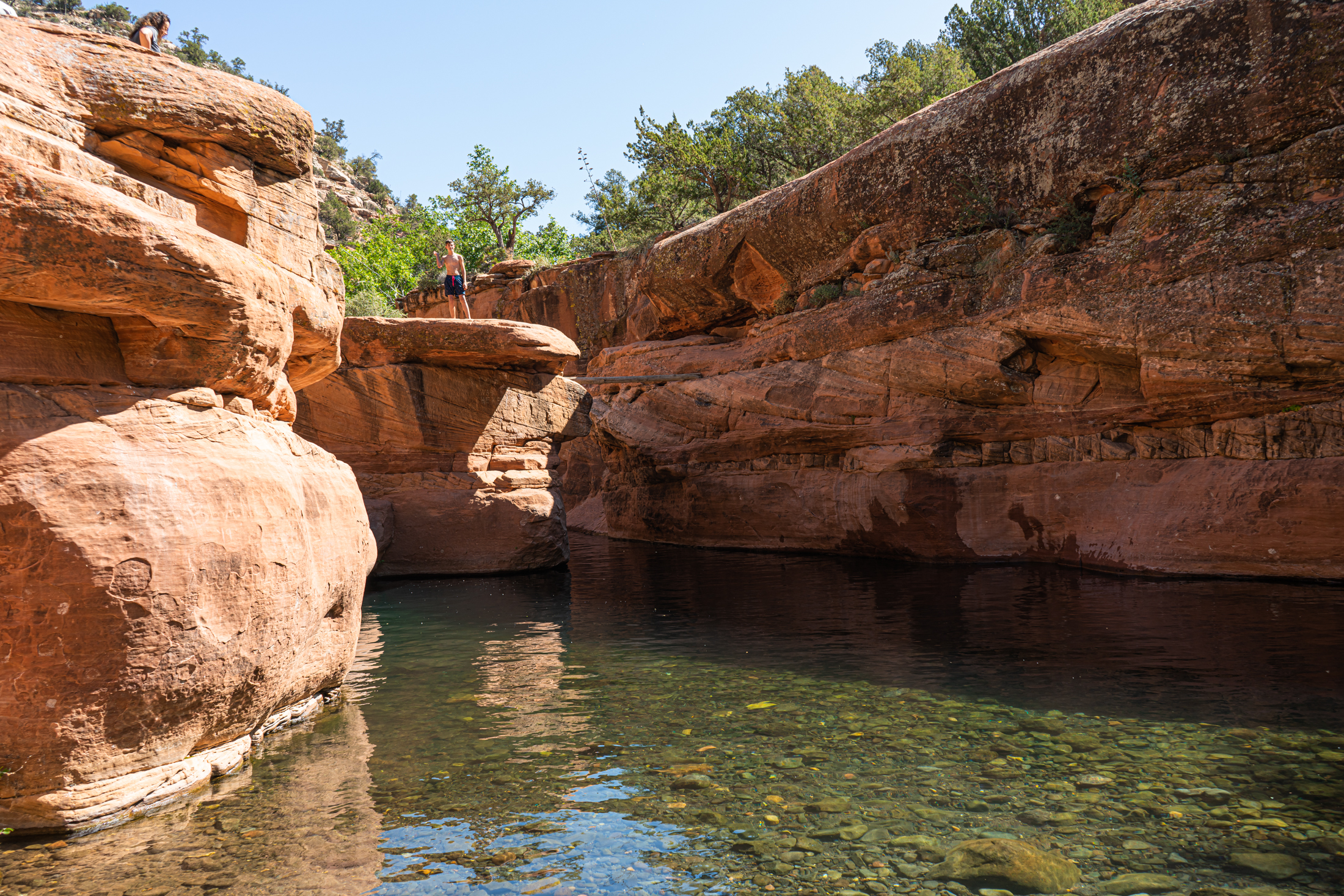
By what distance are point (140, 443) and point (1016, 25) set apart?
109 ft

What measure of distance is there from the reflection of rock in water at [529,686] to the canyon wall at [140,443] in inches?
54.3

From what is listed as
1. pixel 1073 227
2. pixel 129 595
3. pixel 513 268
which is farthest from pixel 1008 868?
pixel 513 268

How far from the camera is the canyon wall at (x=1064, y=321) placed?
32.5 ft

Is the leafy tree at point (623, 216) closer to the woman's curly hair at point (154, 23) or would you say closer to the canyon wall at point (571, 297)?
the canyon wall at point (571, 297)

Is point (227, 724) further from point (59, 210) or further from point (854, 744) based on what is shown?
point (854, 744)

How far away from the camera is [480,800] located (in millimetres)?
4535

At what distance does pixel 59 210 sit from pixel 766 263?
44.8ft

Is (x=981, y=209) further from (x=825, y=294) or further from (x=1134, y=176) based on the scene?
(x=825, y=294)

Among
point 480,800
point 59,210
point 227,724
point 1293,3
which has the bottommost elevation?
point 480,800

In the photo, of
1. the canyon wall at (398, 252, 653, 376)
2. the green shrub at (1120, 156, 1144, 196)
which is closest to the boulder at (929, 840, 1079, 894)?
the green shrub at (1120, 156, 1144, 196)

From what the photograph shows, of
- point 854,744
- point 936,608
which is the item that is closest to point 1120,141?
point 936,608

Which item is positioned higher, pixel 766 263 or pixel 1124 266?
pixel 766 263

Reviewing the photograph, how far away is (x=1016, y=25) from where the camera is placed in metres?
30.2

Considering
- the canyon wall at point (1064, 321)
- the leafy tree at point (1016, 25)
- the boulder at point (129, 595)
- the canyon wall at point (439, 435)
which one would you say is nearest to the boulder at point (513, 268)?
the canyon wall at point (1064, 321)
